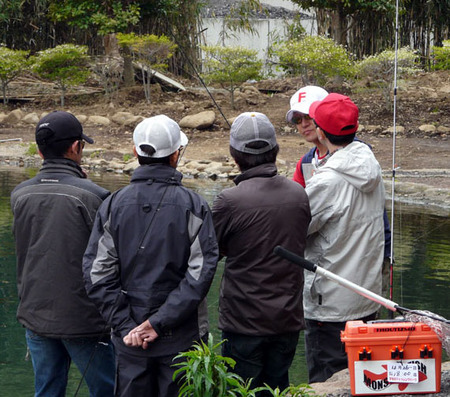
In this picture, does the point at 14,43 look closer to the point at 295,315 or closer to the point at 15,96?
the point at 15,96

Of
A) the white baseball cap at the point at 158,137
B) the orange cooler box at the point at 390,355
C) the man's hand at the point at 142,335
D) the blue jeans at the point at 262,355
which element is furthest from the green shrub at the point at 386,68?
the man's hand at the point at 142,335

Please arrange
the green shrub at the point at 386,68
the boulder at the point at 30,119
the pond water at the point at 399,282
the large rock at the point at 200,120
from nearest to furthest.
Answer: the pond water at the point at 399,282 < the green shrub at the point at 386,68 < the large rock at the point at 200,120 < the boulder at the point at 30,119

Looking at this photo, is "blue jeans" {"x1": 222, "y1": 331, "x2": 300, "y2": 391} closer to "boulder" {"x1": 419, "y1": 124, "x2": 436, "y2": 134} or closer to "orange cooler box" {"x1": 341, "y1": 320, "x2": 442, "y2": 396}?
"orange cooler box" {"x1": 341, "y1": 320, "x2": 442, "y2": 396}

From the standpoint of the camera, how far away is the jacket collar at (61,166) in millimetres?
3506

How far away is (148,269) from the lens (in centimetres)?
314

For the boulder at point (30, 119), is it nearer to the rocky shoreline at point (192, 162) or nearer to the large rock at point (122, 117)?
the rocky shoreline at point (192, 162)

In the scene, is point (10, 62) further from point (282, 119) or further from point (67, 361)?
point (67, 361)

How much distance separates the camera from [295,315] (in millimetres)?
3445

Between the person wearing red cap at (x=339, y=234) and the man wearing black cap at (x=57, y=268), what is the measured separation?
37.6 inches

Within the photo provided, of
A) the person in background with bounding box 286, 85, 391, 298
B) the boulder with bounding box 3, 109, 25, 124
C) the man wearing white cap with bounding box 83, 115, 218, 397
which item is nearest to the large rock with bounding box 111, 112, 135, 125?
the boulder with bounding box 3, 109, 25, 124

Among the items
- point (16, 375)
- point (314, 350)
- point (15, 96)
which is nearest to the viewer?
point (314, 350)

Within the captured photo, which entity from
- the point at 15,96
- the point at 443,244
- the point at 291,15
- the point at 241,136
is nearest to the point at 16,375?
the point at 241,136

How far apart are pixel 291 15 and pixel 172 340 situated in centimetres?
2758

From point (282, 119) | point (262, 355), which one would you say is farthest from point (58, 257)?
point (282, 119)
